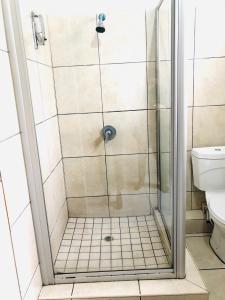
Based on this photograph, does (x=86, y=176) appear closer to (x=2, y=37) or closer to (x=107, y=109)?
(x=107, y=109)

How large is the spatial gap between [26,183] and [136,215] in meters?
0.89

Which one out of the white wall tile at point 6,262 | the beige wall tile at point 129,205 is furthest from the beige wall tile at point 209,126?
the white wall tile at point 6,262

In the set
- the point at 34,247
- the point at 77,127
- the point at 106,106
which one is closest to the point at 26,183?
the point at 34,247

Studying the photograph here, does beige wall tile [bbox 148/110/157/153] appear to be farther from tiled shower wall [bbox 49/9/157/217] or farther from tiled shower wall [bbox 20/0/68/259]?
tiled shower wall [bbox 20/0/68/259]

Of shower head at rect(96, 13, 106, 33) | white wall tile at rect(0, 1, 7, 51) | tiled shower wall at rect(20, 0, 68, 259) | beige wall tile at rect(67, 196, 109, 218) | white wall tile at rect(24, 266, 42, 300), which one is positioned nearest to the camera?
white wall tile at rect(0, 1, 7, 51)

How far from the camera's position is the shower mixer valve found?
5.62 ft

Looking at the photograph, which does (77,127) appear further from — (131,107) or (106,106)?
(131,107)

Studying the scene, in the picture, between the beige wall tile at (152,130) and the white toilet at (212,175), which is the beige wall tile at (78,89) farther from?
the white toilet at (212,175)

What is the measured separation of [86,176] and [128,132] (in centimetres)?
42

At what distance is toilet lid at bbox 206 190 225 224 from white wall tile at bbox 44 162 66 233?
3.09 feet

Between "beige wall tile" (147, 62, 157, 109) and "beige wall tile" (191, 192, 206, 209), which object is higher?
"beige wall tile" (147, 62, 157, 109)

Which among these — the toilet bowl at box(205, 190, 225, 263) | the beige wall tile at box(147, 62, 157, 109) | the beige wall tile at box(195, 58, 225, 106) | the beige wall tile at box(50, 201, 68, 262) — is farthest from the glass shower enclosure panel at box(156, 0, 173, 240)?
the beige wall tile at box(50, 201, 68, 262)

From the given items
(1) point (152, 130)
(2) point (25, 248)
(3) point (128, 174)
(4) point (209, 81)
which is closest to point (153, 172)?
(3) point (128, 174)

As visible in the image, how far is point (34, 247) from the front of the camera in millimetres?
1263
